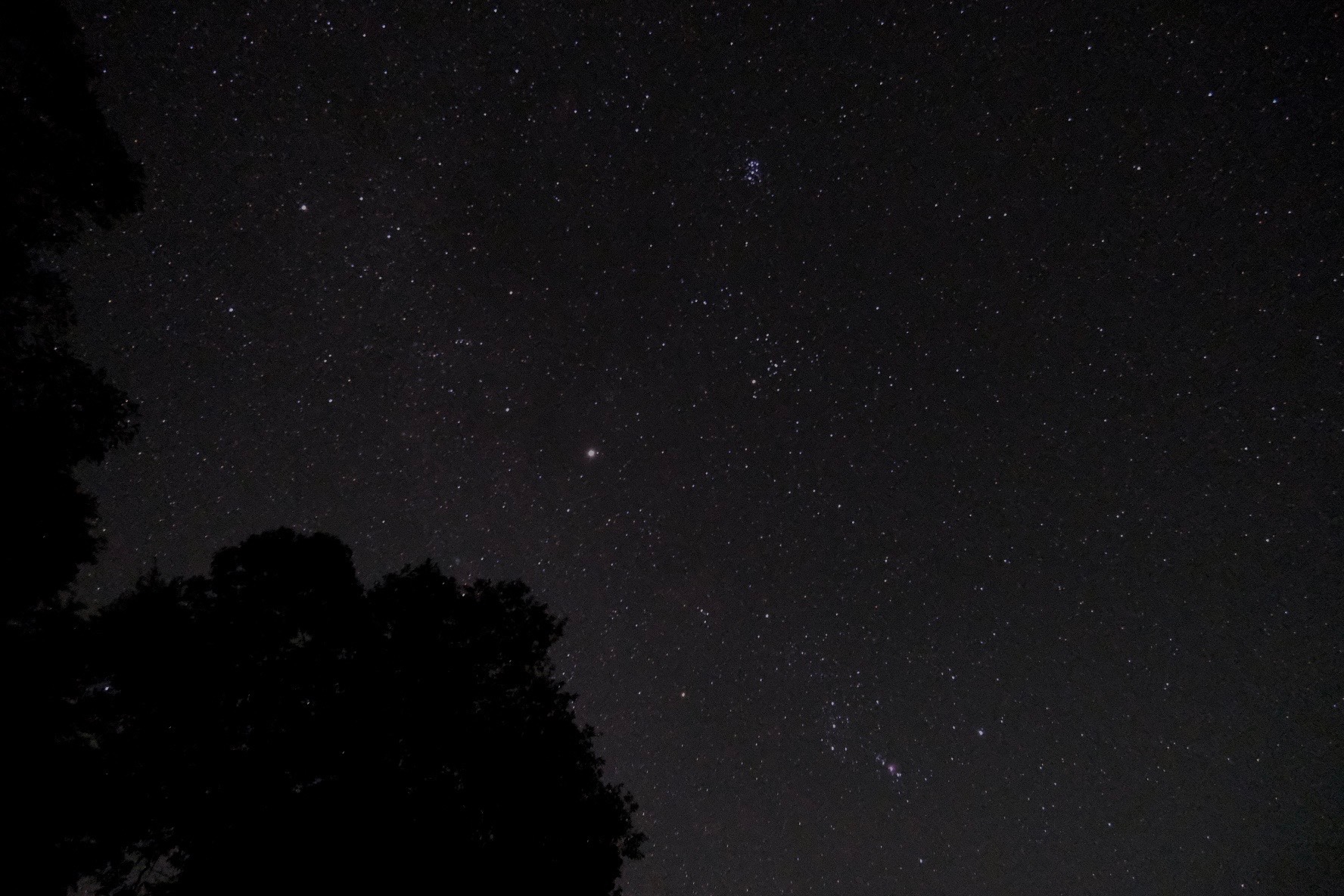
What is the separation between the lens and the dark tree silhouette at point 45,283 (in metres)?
4.53

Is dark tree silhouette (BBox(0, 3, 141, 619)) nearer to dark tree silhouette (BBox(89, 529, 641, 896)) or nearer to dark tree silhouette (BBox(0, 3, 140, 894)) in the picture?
dark tree silhouette (BBox(0, 3, 140, 894))

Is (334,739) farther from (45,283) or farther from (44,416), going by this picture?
(45,283)

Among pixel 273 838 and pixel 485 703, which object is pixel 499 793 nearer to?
pixel 485 703

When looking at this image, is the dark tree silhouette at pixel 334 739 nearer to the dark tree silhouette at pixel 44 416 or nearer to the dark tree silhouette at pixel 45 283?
the dark tree silhouette at pixel 44 416

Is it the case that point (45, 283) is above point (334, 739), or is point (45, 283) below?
above

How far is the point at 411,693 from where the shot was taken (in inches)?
268

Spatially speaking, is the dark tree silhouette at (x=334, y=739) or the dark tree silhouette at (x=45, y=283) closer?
the dark tree silhouette at (x=45, y=283)

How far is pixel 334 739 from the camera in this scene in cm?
635

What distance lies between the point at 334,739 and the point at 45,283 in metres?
4.54

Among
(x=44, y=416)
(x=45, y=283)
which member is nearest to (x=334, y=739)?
(x=44, y=416)

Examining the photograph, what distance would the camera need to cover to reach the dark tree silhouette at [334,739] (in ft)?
19.4

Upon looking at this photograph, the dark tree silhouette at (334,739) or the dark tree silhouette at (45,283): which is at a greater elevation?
the dark tree silhouette at (45,283)

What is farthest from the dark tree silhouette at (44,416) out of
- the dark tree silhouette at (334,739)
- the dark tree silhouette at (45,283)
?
the dark tree silhouette at (334,739)

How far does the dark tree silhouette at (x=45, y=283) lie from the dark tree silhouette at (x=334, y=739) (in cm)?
146
